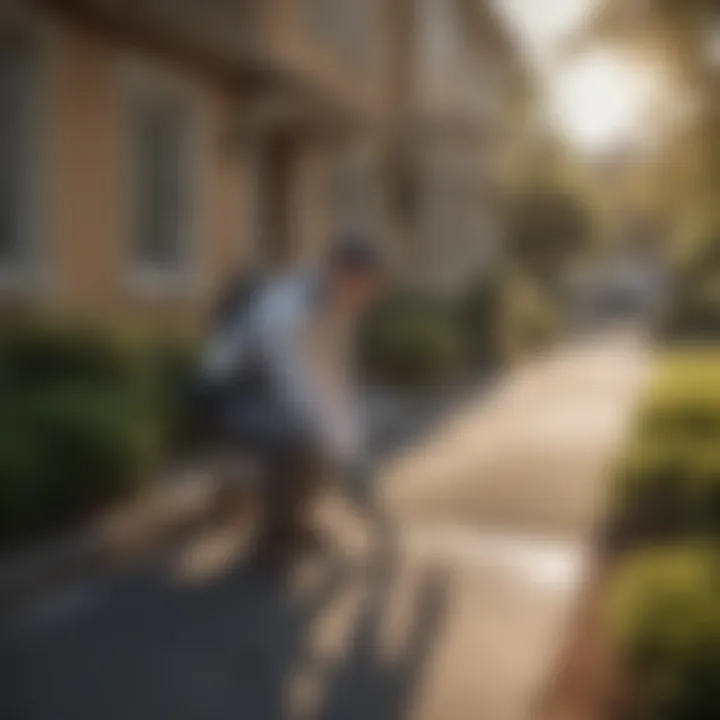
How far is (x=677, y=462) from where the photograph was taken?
2904mm

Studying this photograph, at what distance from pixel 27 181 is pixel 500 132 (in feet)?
2.66

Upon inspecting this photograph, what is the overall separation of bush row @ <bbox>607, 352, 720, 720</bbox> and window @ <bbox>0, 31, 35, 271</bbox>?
1154 millimetres

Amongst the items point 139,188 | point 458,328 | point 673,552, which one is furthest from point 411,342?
point 139,188

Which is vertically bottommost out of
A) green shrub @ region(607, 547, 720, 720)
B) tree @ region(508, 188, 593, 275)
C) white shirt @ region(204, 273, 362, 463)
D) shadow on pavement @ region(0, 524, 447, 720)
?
shadow on pavement @ region(0, 524, 447, 720)

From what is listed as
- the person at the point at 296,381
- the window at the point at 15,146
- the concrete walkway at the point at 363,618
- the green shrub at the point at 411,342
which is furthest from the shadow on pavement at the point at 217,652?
Result: the window at the point at 15,146

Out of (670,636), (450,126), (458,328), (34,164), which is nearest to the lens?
(670,636)

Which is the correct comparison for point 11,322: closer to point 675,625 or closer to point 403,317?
point 403,317

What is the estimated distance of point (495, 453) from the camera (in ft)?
13.3

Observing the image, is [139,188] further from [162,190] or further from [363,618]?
[363,618]

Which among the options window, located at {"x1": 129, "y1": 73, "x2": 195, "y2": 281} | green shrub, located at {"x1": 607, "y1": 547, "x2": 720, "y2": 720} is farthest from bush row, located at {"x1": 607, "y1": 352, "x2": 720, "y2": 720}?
window, located at {"x1": 129, "y1": 73, "x2": 195, "y2": 281}

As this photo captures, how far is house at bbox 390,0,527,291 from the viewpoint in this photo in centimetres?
224

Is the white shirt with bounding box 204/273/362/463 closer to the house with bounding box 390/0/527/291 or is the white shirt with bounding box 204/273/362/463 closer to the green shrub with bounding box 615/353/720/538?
the house with bounding box 390/0/527/291

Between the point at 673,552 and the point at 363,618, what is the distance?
623 mm

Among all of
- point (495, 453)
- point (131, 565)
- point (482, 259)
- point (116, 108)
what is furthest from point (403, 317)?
point (495, 453)
